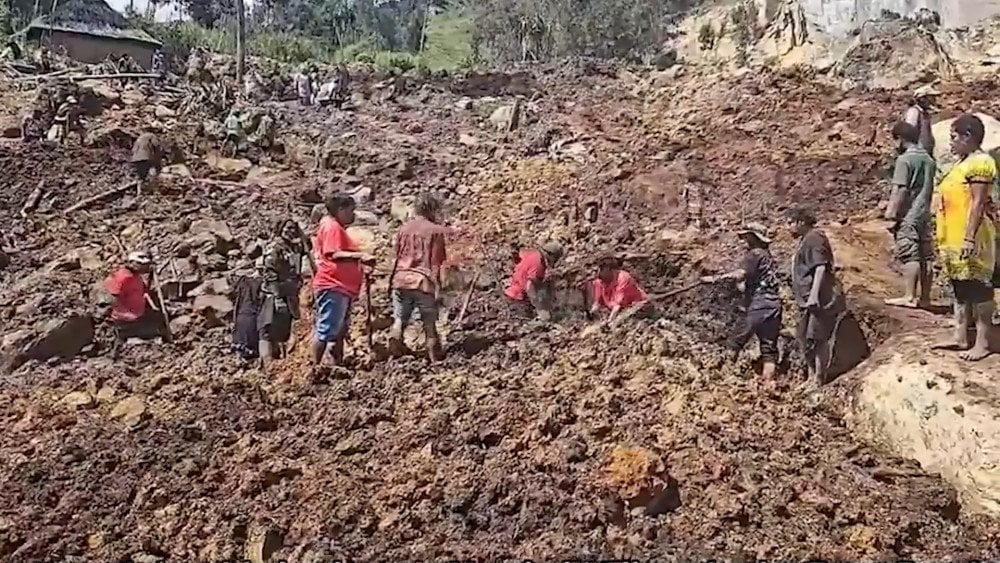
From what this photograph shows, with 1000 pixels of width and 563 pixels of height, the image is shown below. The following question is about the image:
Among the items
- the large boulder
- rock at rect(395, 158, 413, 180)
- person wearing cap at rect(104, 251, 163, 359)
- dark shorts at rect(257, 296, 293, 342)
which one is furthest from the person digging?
rock at rect(395, 158, 413, 180)

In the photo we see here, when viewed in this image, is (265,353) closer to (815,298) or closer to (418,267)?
(418,267)

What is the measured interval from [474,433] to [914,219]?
313cm

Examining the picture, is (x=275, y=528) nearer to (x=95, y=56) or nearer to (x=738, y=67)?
(x=738, y=67)

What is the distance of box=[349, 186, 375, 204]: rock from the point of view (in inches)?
467

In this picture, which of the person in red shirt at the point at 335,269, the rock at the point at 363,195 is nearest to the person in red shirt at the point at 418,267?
the person in red shirt at the point at 335,269

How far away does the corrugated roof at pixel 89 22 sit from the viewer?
2312 cm

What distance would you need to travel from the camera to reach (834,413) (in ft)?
19.4

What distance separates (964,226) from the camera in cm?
520

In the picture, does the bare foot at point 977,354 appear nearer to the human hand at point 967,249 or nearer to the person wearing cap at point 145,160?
the human hand at point 967,249

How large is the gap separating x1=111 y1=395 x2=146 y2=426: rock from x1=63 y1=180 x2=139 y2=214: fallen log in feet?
18.6

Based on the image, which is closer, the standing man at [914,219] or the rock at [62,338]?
the standing man at [914,219]

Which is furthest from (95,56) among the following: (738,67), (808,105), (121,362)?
(121,362)

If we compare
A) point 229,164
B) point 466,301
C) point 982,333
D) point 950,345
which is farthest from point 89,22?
point 982,333

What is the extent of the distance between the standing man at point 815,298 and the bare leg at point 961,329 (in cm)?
62
